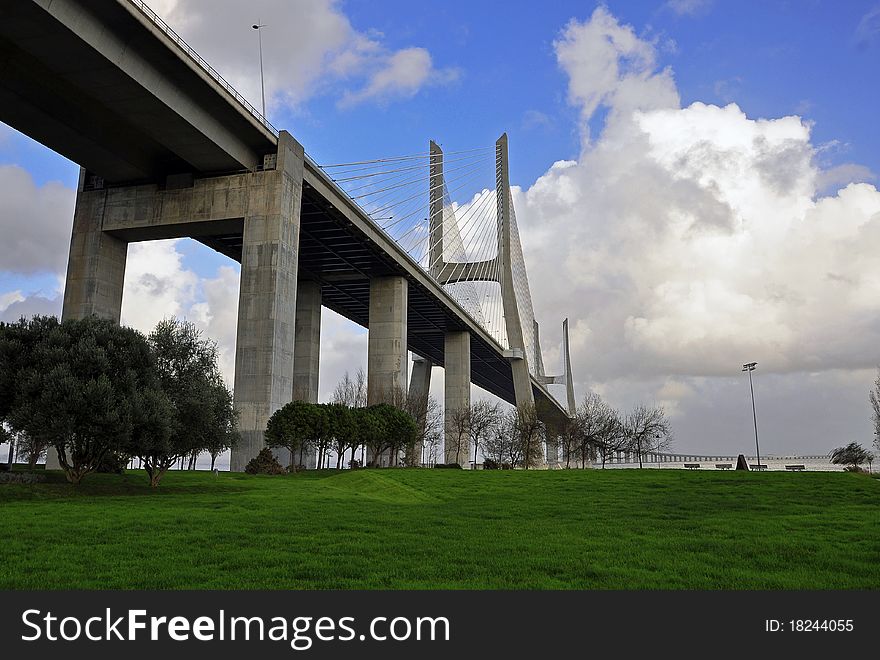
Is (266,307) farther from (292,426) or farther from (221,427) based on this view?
(221,427)

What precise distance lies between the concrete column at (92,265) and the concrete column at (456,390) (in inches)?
1467

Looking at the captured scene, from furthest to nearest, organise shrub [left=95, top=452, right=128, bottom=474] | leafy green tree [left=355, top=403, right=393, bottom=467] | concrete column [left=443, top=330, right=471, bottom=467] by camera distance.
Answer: concrete column [left=443, top=330, right=471, bottom=467] < leafy green tree [left=355, top=403, right=393, bottom=467] < shrub [left=95, top=452, right=128, bottom=474]

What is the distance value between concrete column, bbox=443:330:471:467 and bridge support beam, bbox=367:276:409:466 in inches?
524

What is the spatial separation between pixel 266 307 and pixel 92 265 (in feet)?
39.6

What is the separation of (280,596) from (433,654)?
84.8 inches

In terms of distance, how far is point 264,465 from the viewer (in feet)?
119

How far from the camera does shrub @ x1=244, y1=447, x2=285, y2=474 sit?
36125 mm

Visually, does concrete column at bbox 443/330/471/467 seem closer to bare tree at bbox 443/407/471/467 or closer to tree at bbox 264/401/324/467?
bare tree at bbox 443/407/471/467

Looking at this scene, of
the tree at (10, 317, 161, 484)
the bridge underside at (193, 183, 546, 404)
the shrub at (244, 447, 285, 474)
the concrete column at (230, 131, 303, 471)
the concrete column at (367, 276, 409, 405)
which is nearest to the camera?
the tree at (10, 317, 161, 484)

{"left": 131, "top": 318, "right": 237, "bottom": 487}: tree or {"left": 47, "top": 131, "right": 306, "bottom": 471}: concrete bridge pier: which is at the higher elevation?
{"left": 47, "top": 131, "right": 306, "bottom": 471}: concrete bridge pier

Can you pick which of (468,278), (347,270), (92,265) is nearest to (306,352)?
(347,270)

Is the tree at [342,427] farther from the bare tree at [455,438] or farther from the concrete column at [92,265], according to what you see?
the bare tree at [455,438]

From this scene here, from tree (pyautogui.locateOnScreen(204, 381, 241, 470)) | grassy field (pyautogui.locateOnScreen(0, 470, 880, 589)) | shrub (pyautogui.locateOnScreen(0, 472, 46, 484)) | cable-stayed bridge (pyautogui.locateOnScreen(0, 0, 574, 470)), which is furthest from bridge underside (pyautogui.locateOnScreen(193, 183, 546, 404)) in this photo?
grassy field (pyautogui.locateOnScreen(0, 470, 880, 589))

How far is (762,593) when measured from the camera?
25.3 feet
